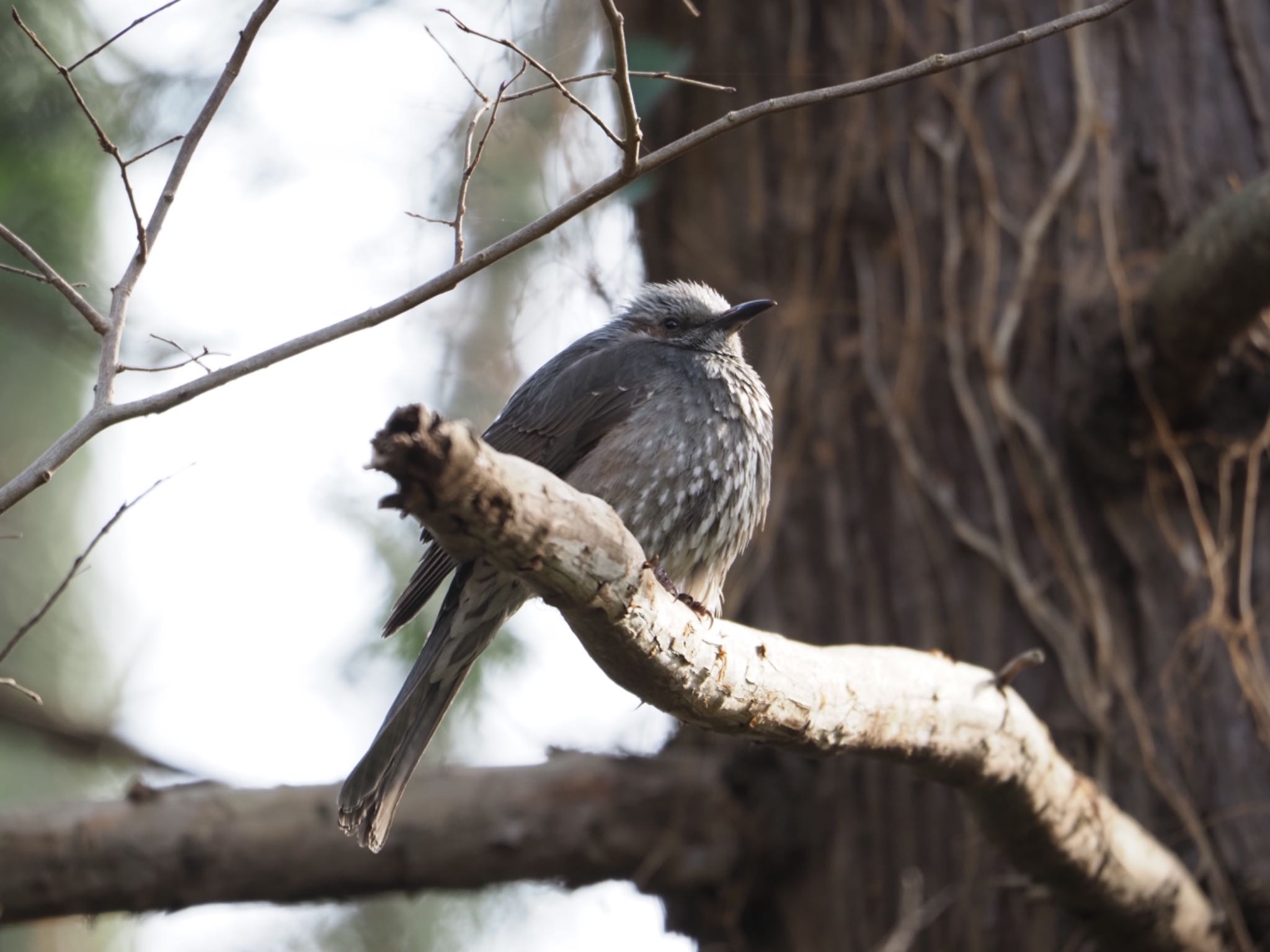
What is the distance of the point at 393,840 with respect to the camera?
4258mm

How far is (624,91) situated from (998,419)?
2.68 metres

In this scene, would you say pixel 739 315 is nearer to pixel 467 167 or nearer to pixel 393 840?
pixel 467 167

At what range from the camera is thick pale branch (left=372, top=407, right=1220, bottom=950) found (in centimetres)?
181

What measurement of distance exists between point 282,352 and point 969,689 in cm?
190

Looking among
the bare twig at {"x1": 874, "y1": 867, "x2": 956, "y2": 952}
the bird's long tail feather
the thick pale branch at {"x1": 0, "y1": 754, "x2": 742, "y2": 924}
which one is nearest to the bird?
the bird's long tail feather

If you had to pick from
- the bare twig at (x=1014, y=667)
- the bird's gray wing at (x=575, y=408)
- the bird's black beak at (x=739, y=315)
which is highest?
the bird's black beak at (x=739, y=315)

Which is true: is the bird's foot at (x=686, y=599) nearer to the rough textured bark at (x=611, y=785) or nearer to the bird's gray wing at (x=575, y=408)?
the rough textured bark at (x=611, y=785)

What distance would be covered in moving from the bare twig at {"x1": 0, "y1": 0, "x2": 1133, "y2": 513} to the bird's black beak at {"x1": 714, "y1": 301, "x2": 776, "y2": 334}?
170 centimetres

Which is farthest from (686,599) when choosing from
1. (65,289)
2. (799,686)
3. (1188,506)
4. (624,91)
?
(1188,506)

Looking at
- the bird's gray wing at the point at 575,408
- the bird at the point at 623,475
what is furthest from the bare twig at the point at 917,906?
the bird's gray wing at the point at 575,408

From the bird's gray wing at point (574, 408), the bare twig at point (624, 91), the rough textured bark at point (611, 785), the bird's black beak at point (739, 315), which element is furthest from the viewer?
the bird's black beak at point (739, 315)

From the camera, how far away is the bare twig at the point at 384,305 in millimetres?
2119

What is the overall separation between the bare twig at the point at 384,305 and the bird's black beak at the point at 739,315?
1.70 meters

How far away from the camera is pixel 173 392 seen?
216 cm
